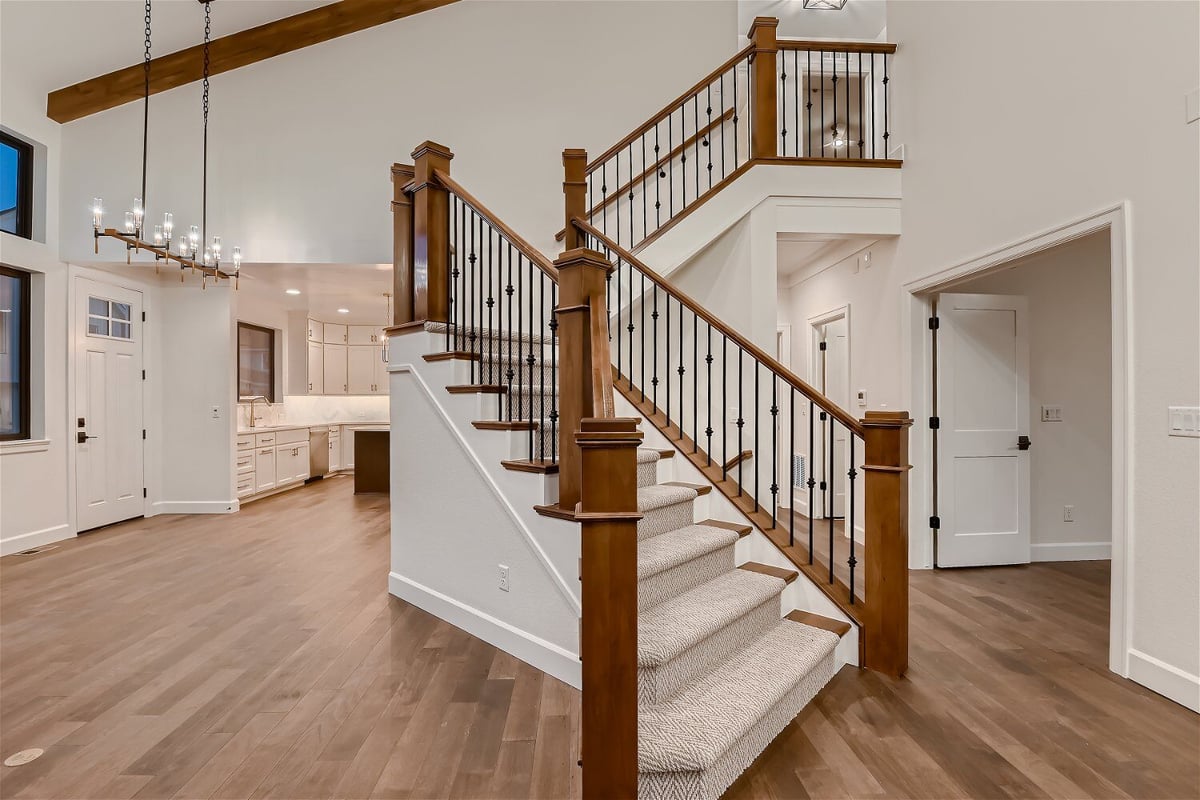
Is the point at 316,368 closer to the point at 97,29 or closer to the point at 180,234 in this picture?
the point at 180,234

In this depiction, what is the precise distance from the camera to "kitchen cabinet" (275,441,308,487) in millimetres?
7598

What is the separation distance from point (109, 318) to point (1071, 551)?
8638 millimetres

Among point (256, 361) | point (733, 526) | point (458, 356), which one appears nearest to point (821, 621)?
point (733, 526)

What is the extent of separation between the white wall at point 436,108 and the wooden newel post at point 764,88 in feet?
4.75

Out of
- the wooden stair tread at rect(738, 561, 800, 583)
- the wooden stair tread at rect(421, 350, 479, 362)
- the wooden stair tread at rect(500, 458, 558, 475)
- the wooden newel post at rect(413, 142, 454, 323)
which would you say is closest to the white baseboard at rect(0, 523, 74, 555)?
the wooden newel post at rect(413, 142, 454, 323)

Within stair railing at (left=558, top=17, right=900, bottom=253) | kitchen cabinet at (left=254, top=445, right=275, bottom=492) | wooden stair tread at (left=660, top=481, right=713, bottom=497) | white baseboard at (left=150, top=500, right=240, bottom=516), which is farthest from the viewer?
kitchen cabinet at (left=254, top=445, right=275, bottom=492)

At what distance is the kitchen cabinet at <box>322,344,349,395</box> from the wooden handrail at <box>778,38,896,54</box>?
816 centimetres

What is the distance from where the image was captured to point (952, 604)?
3.50 metres

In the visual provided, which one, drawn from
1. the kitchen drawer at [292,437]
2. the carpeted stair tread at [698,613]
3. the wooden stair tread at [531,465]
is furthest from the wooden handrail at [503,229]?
the kitchen drawer at [292,437]

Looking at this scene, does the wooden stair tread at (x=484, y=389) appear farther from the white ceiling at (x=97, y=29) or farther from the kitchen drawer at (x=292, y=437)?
the kitchen drawer at (x=292, y=437)

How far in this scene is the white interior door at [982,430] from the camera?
423 cm

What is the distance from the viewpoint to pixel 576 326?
7.52ft

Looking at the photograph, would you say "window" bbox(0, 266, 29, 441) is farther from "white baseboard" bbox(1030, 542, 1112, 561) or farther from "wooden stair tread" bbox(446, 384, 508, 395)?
"white baseboard" bbox(1030, 542, 1112, 561)

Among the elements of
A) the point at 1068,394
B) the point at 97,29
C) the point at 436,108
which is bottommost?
the point at 1068,394
